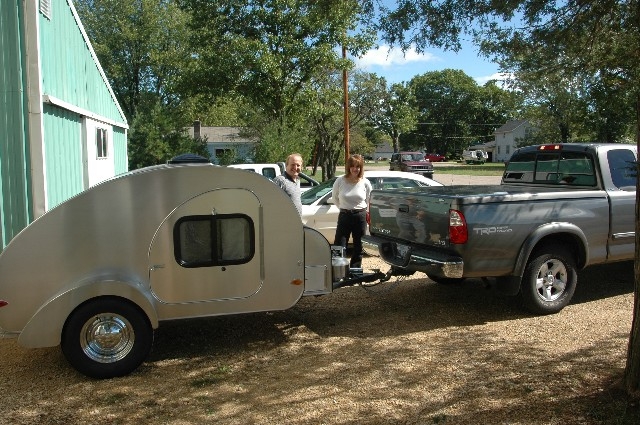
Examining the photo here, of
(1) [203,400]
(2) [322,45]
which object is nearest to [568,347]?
(1) [203,400]

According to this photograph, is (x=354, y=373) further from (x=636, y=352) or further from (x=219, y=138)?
(x=219, y=138)

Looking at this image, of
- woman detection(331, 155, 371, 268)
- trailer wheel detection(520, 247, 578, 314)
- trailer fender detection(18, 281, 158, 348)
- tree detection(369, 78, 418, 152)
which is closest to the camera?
trailer fender detection(18, 281, 158, 348)

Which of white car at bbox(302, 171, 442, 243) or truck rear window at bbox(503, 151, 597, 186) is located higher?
truck rear window at bbox(503, 151, 597, 186)

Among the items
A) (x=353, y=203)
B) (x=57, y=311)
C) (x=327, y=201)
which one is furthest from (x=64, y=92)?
(x=57, y=311)

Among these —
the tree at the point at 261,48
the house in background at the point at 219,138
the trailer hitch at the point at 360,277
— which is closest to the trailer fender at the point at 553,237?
the trailer hitch at the point at 360,277

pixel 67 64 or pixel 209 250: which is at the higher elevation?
pixel 67 64

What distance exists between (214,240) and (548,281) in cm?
370

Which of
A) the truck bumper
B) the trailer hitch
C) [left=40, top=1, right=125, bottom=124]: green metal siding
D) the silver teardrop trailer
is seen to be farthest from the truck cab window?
[left=40, top=1, right=125, bottom=124]: green metal siding

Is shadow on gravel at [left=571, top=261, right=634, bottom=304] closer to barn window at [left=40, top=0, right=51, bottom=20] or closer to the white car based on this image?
the white car

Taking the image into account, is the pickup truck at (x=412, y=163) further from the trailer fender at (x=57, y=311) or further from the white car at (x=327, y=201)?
the trailer fender at (x=57, y=311)

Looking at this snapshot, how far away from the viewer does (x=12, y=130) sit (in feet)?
26.7

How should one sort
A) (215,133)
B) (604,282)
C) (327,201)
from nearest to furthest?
(604,282) → (327,201) → (215,133)

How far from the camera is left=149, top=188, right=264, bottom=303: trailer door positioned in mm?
5102

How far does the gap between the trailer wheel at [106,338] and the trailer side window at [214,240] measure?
63 cm
